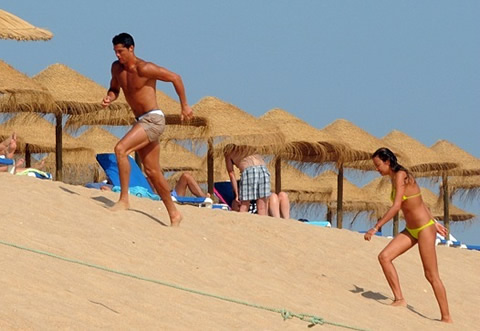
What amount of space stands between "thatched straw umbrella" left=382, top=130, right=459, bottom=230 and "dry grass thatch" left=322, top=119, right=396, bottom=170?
1925 millimetres

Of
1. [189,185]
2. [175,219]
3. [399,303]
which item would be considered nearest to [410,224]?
[399,303]

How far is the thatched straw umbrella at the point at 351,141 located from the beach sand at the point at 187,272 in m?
8.75

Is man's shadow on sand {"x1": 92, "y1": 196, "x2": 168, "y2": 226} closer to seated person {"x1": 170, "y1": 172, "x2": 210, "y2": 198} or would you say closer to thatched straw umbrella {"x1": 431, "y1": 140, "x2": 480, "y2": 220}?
seated person {"x1": 170, "y1": 172, "x2": 210, "y2": 198}

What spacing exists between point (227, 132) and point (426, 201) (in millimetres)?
16821

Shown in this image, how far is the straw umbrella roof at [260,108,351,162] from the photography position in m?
20.7

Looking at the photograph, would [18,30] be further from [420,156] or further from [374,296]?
[420,156]

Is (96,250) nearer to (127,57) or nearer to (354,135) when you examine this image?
(127,57)

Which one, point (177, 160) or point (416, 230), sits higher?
point (416, 230)

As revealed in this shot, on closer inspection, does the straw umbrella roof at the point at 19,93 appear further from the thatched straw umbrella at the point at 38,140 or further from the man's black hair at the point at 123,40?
the man's black hair at the point at 123,40

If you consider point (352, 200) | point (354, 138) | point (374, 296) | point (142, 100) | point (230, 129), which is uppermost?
point (142, 100)

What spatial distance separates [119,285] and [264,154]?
39.3 ft

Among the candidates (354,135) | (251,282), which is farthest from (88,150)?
(251,282)

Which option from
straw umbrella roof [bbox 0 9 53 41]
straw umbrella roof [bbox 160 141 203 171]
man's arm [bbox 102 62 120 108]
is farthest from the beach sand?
straw umbrella roof [bbox 160 141 203 171]

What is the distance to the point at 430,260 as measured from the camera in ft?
30.0
